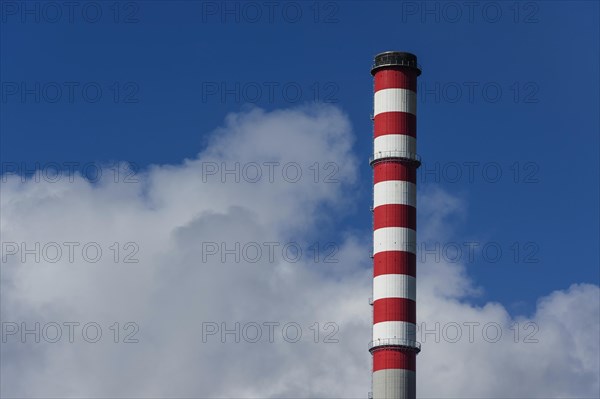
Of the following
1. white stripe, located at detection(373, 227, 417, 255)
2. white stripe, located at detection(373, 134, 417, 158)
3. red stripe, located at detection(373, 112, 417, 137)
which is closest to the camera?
white stripe, located at detection(373, 227, 417, 255)

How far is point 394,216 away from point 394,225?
Answer: 1.47 ft

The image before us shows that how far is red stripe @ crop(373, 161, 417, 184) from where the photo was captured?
233 ft

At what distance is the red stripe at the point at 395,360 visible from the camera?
6819 cm

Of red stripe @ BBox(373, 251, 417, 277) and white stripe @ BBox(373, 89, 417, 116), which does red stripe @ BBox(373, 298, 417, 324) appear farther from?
white stripe @ BBox(373, 89, 417, 116)

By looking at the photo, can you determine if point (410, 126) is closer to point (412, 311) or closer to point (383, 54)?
point (383, 54)

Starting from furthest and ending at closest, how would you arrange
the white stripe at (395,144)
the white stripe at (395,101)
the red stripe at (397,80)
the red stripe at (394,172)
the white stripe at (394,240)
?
the red stripe at (397,80) < the white stripe at (395,101) < the white stripe at (395,144) < the red stripe at (394,172) < the white stripe at (394,240)

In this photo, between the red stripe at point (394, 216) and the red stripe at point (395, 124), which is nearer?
the red stripe at point (394, 216)

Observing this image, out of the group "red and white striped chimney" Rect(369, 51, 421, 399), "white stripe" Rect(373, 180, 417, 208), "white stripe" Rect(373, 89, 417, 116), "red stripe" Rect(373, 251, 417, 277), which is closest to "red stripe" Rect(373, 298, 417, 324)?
"red and white striped chimney" Rect(369, 51, 421, 399)

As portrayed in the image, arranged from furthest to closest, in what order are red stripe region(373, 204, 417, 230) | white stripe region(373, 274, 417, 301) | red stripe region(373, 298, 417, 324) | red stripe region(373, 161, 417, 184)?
red stripe region(373, 161, 417, 184) → red stripe region(373, 204, 417, 230) → white stripe region(373, 274, 417, 301) → red stripe region(373, 298, 417, 324)

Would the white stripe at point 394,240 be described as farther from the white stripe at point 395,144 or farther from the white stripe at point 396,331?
the white stripe at point 395,144

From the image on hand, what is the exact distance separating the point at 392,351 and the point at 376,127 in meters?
11.3

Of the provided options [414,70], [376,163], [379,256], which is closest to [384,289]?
[379,256]

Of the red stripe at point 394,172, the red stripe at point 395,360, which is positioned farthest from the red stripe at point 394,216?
the red stripe at point 395,360

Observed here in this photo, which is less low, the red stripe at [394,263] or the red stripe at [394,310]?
the red stripe at [394,263]
